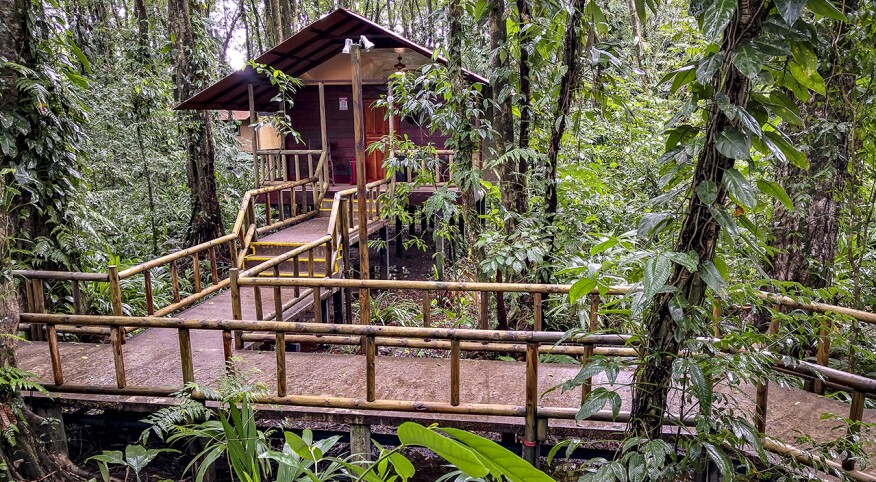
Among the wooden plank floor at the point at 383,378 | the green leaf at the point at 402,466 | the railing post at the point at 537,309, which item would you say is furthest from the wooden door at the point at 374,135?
the green leaf at the point at 402,466

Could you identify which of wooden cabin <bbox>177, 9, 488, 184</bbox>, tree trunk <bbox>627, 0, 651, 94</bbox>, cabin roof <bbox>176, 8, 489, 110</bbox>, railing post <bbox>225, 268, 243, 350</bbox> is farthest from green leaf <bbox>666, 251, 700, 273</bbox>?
cabin roof <bbox>176, 8, 489, 110</bbox>

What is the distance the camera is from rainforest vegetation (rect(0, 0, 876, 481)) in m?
1.87

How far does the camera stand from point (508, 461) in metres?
1.01

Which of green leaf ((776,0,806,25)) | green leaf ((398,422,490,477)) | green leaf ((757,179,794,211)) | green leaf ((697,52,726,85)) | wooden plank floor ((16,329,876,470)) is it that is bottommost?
wooden plank floor ((16,329,876,470))

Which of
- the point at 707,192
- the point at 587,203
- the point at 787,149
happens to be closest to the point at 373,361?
the point at 707,192

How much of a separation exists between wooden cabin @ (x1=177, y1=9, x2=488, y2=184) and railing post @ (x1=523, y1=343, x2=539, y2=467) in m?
6.13

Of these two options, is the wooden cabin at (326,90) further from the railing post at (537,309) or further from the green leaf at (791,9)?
the green leaf at (791,9)

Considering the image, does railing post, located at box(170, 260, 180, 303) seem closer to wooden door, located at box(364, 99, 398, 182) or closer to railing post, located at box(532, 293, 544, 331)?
railing post, located at box(532, 293, 544, 331)

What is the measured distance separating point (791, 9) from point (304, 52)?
11.3m

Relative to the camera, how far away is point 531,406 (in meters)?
3.85

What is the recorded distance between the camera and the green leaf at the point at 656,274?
69.2 inches

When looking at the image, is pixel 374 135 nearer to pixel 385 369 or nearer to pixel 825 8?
pixel 385 369

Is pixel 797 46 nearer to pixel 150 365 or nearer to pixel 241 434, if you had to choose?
pixel 241 434

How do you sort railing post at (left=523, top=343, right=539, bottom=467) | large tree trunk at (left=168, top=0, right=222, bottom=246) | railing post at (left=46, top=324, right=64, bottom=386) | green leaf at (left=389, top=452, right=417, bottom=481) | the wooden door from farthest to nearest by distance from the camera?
1. the wooden door
2. large tree trunk at (left=168, top=0, right=222, bottom=246)
3. railing post at (left=46, top=324, right=64, bottom=386)
4. railing post at (left=523, top=343, right=539, bottom=467)
5. green leaf at (left=389, top=452, right=417, bottom=481)
